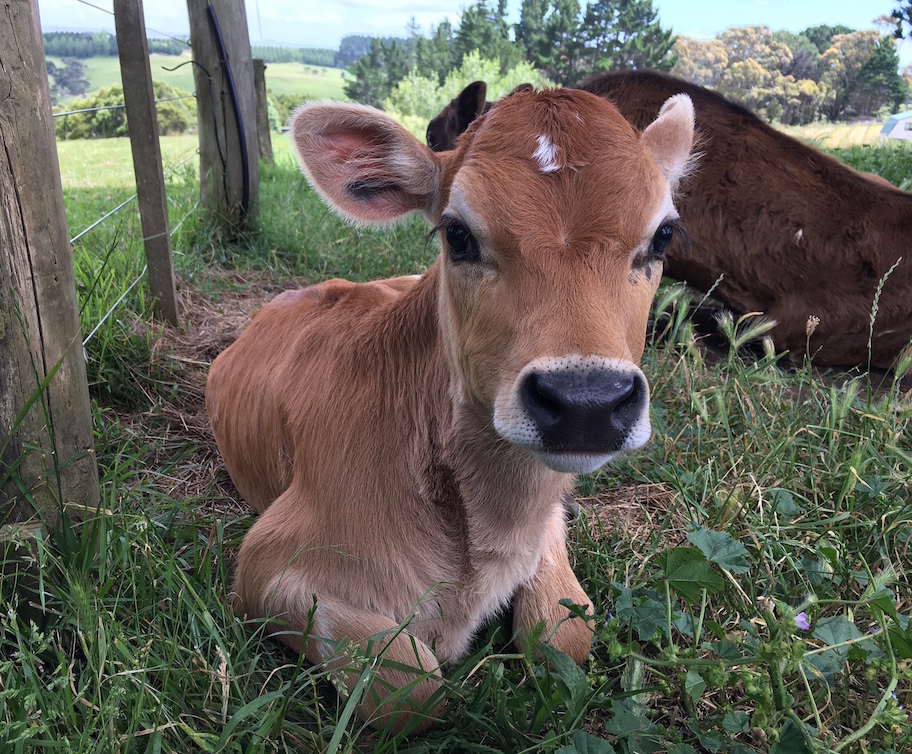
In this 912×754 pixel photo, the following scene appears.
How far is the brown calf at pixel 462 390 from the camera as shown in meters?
1.69

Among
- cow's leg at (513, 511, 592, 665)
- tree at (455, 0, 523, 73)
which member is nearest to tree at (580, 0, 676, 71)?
tree at (455, 0, 523, 73)

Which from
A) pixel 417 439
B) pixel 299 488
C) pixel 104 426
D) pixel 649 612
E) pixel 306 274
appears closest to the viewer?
pixel 649 612

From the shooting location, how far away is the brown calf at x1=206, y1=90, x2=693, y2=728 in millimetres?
1691

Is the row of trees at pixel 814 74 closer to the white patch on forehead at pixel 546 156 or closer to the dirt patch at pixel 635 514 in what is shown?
the dirt patch at pixel 635 514

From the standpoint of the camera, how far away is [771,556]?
2.36 m

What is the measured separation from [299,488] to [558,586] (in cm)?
95

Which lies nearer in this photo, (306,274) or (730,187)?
(730,187)

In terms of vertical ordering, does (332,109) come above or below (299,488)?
above

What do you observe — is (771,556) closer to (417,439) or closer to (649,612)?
(649,612)

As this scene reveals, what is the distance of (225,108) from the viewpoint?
5.43 metres

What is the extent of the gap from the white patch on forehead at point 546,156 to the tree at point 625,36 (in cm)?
2136

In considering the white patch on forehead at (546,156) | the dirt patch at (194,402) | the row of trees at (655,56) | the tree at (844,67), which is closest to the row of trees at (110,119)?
the row of trees at (655,56)

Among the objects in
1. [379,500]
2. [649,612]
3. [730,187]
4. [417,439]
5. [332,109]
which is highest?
Result: [332,109]

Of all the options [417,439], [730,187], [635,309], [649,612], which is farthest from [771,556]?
[730,187]
